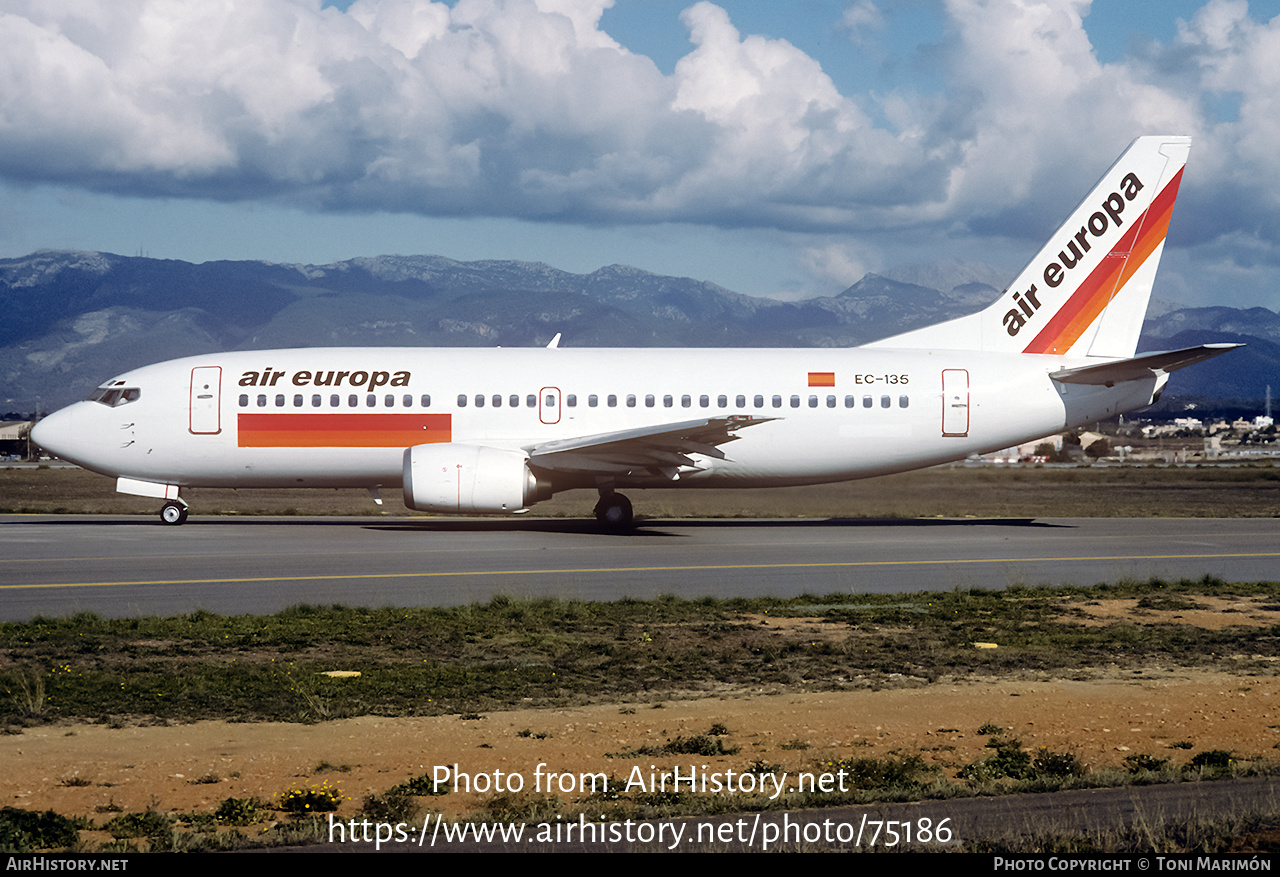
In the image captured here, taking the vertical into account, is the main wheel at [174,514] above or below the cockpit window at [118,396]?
below

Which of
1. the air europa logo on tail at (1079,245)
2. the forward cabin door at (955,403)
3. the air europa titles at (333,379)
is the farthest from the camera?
the air europa logo on tail at (1079,245)

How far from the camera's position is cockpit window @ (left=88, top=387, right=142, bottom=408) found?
30.0 m

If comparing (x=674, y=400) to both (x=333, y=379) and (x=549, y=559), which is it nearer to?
(x=549, y=559)

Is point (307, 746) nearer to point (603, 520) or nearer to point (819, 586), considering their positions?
point (819, 586)

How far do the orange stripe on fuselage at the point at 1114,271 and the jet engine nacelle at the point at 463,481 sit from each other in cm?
1447

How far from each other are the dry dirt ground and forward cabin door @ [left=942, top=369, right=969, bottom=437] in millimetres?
18224

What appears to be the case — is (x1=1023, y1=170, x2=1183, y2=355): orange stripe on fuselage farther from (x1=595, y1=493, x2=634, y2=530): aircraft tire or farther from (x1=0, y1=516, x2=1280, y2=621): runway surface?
(x1=595, y1=493, x2=634, y2=530): aircraft tire

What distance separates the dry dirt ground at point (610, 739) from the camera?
866 centimetres

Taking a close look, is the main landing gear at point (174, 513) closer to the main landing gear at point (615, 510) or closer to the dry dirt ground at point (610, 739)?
the main landing gear at point (615, 510)

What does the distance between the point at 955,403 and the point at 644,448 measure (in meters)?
8.16

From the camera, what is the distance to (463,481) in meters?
27.5

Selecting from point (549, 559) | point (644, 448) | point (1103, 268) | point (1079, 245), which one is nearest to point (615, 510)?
point (644, 448)

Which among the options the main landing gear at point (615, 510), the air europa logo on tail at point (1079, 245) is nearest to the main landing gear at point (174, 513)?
the main landing gear at point (615, 510)

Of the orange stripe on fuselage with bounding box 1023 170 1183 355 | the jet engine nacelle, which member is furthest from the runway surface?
the orange stripe on fuselage with bounding box 1023 170 1183 355
